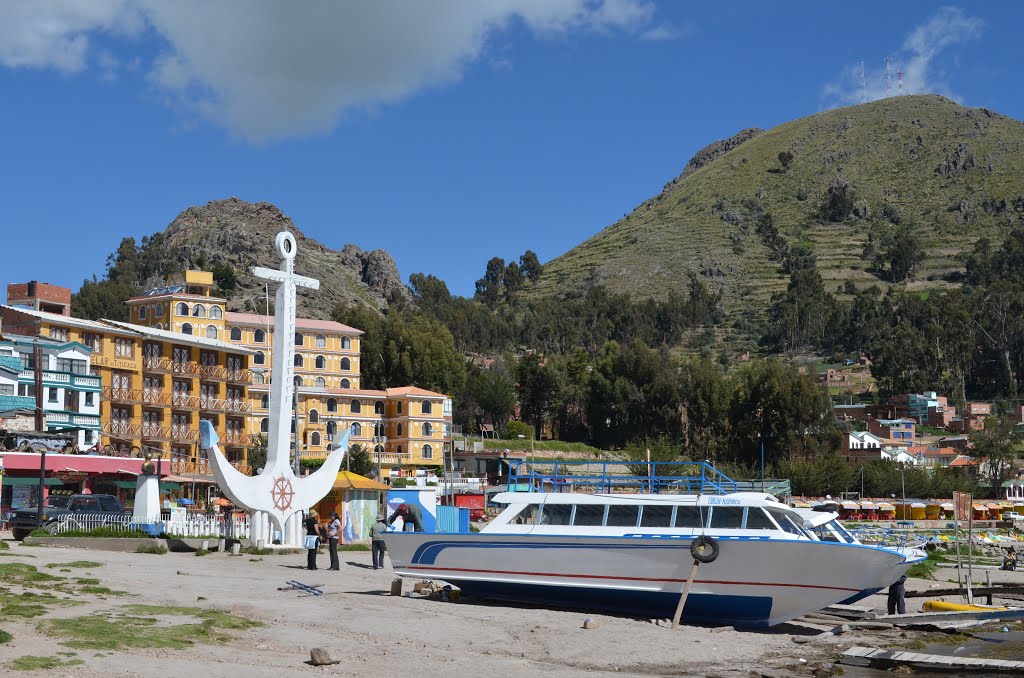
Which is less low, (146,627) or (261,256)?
(261,256)

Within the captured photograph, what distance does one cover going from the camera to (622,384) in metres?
97.6

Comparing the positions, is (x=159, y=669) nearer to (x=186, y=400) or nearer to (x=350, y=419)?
(x=186, y=400)

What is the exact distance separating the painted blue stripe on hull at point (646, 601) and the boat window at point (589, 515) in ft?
4.50

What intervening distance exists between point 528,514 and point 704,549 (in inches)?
160

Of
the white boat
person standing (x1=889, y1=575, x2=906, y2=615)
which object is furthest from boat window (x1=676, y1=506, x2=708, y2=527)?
Result: person standing (x1=889, y1=575, x2=906, y2=615)

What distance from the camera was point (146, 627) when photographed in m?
17.0

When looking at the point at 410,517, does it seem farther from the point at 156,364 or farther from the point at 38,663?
the point at 156,364

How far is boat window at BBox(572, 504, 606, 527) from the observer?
24.2 m

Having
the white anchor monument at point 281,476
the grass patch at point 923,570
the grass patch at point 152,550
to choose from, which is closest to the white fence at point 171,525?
the white anchor monument at point 281,476

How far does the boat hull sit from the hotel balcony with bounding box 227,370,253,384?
183 feet

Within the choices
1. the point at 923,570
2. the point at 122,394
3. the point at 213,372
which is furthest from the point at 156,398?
the point at 923,570

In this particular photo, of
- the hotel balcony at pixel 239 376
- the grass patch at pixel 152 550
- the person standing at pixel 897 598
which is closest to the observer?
the person standing at pixel 897 598

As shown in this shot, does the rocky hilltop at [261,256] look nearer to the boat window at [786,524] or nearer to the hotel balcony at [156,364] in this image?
the hotel balcony at [156,364]

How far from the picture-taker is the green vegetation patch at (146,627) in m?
15.6
